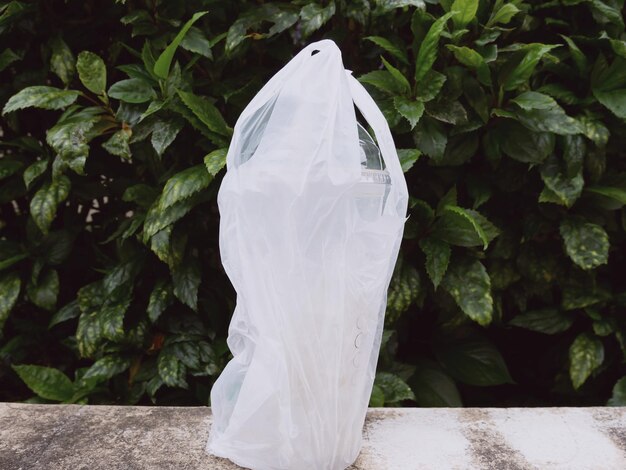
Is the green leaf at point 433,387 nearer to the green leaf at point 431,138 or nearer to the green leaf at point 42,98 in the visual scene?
the green leaf at point 431,138

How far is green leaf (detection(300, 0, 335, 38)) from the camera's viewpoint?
5.19 feet

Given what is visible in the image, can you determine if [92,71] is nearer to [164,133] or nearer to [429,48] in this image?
[164,133]

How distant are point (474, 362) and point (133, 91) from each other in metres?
1.42

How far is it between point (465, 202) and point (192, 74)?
0.98 m

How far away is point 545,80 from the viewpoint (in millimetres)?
1777

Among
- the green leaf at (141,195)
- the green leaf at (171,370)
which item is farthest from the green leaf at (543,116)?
the green leaf at (171,370)

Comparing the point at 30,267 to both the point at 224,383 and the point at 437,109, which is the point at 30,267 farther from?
the point at 437,109

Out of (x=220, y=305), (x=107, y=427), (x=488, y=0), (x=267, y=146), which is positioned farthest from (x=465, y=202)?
(x=107, y=427)

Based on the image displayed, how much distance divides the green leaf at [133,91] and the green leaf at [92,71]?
80 mm

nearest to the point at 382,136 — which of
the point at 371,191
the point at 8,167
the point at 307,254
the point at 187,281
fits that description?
the point at 371,191

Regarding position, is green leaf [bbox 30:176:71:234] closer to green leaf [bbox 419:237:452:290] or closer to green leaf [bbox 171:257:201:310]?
green leaf [bbox 171:257:201:310]

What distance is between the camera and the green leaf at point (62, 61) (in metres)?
1.80

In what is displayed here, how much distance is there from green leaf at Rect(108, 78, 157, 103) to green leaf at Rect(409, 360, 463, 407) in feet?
4.12

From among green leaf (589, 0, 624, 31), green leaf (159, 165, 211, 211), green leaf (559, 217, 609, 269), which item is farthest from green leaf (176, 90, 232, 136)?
green leaf (589, 0, 624, 31)
